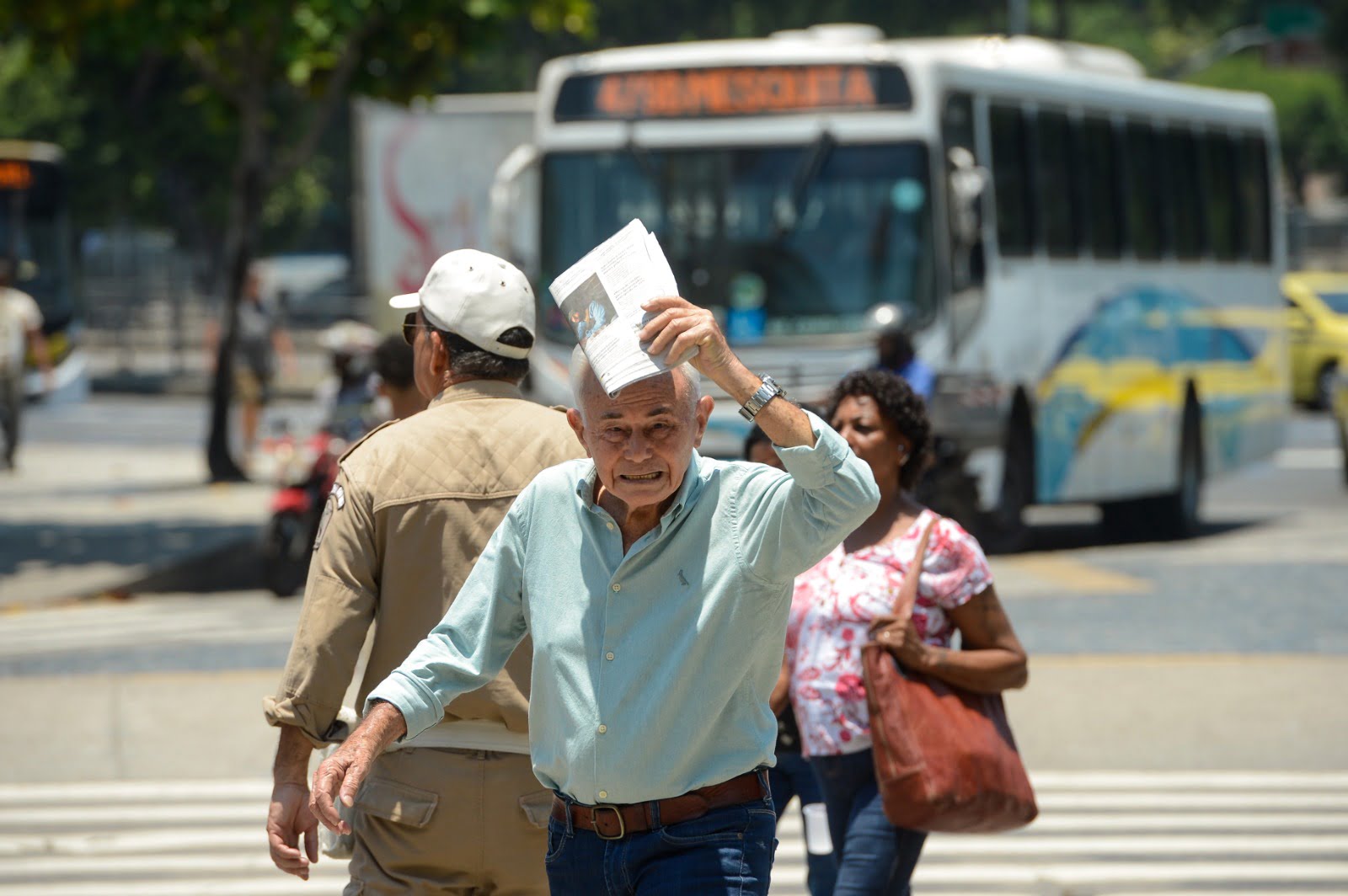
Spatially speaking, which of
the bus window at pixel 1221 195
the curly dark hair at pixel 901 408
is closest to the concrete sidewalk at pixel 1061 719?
the curly dark hair at pixel 901 408

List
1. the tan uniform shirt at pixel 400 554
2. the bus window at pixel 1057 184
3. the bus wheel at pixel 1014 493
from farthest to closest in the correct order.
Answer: the bus window at pixel 1057 184 < the bus wheel at pixel 1014 493 < the tan uniform shirt at pixel 400 554

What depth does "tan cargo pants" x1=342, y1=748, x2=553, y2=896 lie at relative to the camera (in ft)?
13.1

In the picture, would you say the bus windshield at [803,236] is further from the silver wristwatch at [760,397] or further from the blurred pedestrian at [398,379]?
the silver wristwatch at [760,397]

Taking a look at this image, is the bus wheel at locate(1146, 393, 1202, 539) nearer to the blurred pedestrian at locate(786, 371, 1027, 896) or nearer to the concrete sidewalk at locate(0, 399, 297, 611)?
the concrete sidewalk at locate(0, 399, 297, 611)

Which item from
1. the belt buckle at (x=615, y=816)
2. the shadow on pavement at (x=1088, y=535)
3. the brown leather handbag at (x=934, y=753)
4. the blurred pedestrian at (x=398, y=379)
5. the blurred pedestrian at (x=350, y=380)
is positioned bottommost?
the shadow on pavement at (x=1088, y=535)

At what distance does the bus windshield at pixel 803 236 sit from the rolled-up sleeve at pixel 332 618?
32.4 feet

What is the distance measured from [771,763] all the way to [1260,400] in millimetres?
15889

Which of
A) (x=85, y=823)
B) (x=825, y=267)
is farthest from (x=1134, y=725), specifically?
(x=825, y=267)

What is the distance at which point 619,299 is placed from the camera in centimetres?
328

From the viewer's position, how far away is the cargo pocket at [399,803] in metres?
3.98

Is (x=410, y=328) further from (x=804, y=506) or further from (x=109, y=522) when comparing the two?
(x=109, y=522)

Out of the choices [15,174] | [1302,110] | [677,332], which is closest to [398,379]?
[677,332]

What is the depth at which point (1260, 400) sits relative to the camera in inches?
741

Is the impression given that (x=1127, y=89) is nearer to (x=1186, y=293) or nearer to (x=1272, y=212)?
(x=1186, y=293)
